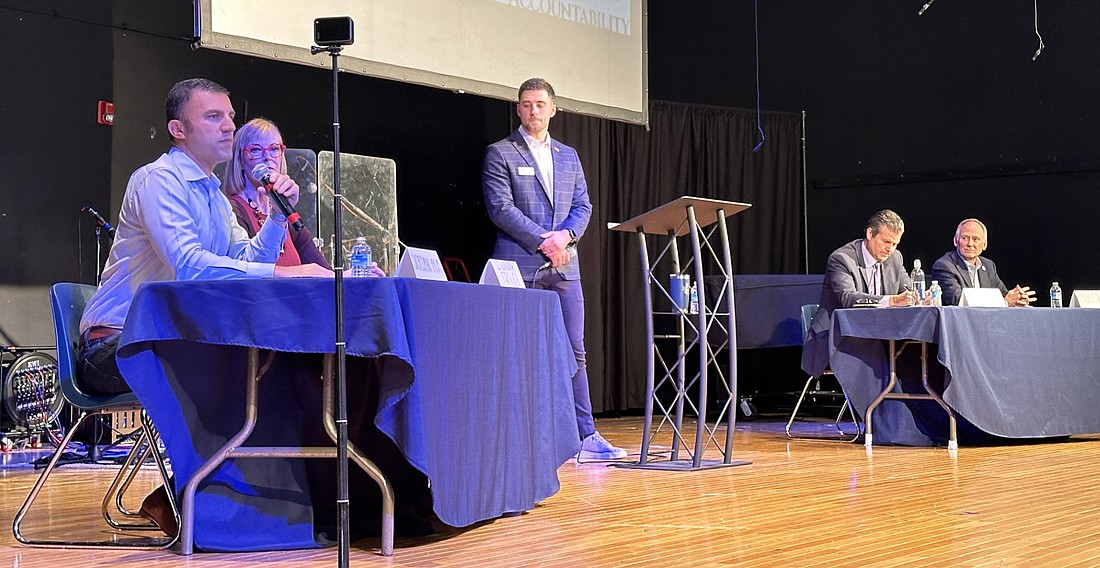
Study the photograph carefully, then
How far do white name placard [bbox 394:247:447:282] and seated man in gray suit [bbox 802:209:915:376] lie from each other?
10.4ft

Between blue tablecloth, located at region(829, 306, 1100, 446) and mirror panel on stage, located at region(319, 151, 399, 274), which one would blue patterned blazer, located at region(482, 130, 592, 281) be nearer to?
mirror panel on stage, located at region(319, 151, 399, 274)

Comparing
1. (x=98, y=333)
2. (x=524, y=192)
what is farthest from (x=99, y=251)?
(x=98, y=333)

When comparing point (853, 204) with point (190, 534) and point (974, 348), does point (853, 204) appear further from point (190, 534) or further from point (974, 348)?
point (190, 534)

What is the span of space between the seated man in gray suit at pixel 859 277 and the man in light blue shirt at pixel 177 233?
352 centimetres

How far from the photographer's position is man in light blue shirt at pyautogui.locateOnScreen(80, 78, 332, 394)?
9.67 feet

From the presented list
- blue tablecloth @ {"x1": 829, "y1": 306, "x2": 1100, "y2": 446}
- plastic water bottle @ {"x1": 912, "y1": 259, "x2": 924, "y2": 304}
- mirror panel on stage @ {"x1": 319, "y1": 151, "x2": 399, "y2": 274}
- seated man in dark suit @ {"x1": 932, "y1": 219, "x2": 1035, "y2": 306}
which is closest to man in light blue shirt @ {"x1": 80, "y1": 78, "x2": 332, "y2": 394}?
mirror panel on stage @ {"x1": 319, "y1": 151, "x2": 399, "y2": 274}

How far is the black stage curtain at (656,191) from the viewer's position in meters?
7.89

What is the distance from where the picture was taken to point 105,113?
21.0ft

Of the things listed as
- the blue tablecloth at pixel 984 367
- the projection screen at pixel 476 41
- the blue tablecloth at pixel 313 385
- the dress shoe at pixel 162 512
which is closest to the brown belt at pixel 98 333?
the blue tablecloth at pixel 313 385

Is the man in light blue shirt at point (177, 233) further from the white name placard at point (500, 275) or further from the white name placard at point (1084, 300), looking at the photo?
the white name placard at point (1084, 300)

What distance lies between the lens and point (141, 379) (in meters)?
2.74

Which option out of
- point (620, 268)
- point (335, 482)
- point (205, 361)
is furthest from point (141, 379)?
point (620, 268)

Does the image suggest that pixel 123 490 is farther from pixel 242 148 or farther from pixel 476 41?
pixel 476 41

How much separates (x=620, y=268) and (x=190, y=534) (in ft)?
18.3
